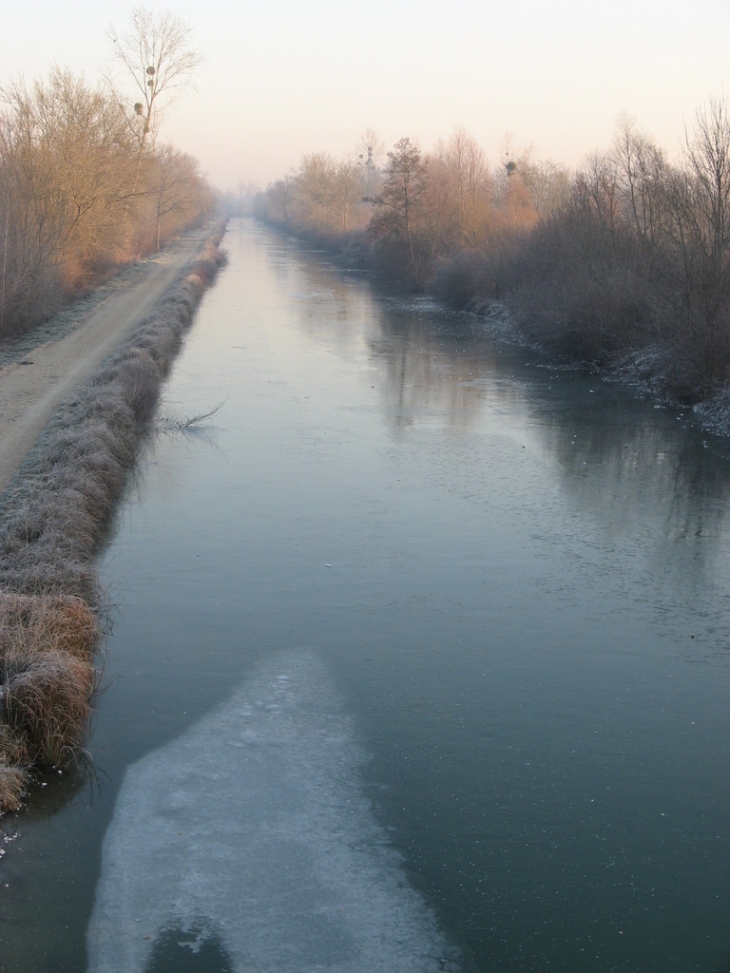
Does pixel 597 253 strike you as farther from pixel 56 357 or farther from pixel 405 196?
pixel 405 196

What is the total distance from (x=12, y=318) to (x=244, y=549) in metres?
13.9

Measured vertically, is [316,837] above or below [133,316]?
below

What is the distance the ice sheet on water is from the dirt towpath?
5.93m

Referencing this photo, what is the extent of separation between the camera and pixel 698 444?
51.3ft

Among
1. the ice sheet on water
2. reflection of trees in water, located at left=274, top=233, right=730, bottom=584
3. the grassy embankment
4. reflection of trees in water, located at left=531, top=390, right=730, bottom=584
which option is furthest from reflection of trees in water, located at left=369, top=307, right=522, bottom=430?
the ice sheet on water

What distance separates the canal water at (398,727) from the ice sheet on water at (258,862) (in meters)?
0.02

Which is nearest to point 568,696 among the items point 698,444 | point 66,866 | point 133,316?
point 66,866

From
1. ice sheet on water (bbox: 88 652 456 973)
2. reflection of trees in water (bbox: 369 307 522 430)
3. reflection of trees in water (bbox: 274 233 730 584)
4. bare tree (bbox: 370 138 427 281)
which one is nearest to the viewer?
ice sheet on water (bbox: 88 652 456 973)

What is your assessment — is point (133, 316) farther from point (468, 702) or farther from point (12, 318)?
point (468, 702)

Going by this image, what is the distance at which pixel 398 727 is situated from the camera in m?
7.04

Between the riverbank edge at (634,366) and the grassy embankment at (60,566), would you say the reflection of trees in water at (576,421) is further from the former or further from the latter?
the grassy embankment at (60,566)

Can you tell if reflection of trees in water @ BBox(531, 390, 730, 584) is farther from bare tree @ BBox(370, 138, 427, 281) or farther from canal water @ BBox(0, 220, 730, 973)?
bare tree @ BBox(370, 138, 427, 281)

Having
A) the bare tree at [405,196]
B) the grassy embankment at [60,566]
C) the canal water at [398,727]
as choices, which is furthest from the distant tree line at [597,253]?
the grassy embankment at [60,566]

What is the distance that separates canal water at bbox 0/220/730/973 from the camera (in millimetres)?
5141
